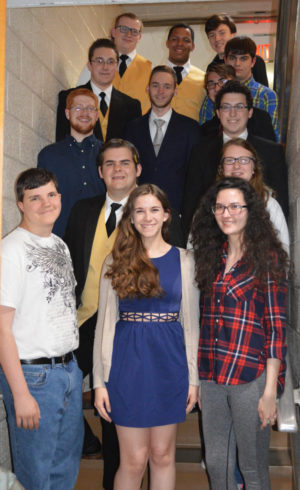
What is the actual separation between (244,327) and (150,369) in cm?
39

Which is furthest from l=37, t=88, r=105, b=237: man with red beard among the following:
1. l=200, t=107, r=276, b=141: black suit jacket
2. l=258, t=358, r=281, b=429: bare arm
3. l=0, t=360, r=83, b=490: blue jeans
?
l=258, t=358, r=281, b=429: bare arm

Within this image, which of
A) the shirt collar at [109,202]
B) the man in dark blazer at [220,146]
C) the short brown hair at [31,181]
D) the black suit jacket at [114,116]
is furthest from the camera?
the black suit jacket at [114,116]

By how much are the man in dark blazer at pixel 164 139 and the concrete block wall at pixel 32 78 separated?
0.56 m

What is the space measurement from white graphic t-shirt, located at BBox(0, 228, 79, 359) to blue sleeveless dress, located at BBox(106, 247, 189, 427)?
0.74 ft

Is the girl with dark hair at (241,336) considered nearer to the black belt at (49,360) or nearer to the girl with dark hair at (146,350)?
the girl with dark hair at (146,350)

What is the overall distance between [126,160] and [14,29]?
37.6 inches

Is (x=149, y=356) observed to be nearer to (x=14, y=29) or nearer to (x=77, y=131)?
(x=77, y=131)

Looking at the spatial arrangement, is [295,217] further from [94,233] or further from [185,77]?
[185,77]

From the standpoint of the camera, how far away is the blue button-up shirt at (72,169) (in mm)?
3154

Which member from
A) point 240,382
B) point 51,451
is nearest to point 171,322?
point 240,382

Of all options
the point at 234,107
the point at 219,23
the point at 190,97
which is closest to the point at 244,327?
the point at 234,107

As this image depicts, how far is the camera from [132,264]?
2266 millimetres

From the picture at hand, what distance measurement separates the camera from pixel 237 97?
9.98 ft

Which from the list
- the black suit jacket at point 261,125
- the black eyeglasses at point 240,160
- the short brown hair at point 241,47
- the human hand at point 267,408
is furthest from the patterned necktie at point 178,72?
the human hand at point 267,408
